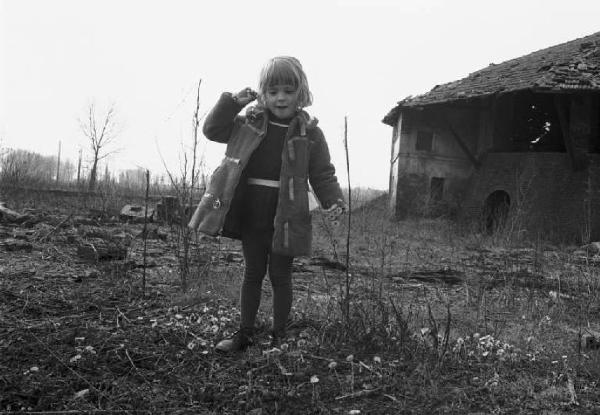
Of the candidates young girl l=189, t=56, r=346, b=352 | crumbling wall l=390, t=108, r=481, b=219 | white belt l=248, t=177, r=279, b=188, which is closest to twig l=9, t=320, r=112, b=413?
young girl l=189, t=56, r=346, b=352

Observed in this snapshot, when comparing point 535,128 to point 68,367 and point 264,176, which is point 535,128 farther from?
point 68,367

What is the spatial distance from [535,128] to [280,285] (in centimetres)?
1431

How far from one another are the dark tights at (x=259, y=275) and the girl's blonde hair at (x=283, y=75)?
780 mm

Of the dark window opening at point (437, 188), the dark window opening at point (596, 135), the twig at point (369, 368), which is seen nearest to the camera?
the twig at point (369, 368)

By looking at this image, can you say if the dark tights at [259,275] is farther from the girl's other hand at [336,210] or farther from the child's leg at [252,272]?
the girl's other hand at [336,210]

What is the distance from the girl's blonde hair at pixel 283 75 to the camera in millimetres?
2664

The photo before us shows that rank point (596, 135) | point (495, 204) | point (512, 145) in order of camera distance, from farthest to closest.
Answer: point (512, 145) < point (495, 204) < point (596, 135)

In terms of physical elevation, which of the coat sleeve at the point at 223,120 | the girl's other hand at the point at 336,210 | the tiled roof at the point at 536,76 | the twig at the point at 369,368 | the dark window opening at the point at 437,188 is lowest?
the twig at the point at 369,368

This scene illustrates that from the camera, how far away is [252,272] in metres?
2.83

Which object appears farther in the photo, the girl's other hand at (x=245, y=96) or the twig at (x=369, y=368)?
the girl's other hand at (x=245, y=96)

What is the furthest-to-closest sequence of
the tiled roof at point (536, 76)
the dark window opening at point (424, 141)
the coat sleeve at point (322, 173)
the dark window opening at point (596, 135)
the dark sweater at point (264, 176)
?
the dark window opening at point (424, 141) → the dark window opening at point (596, 135) → the tiled roof at point (536, 76) → the coat sleeve at point (322, 173) → the dark sweater at point (264, 176)

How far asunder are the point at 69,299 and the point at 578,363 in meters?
3.20

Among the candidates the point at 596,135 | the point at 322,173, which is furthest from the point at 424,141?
the point at 322,173

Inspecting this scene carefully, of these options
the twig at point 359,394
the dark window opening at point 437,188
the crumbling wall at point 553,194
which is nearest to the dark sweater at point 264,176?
the twig at point 359,394
